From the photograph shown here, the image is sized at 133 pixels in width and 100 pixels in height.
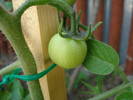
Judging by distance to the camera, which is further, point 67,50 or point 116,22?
point 116,22

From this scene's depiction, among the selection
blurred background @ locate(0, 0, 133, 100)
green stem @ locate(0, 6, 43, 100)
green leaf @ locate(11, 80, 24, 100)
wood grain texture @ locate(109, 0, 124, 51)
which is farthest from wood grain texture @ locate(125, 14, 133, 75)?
green stem @ locate(0, 6, 43, 100)

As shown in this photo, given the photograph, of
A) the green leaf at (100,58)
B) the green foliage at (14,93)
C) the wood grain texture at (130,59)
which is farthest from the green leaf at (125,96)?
the wood grain texture at (130,59)

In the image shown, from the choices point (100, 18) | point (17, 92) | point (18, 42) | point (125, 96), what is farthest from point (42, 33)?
point (100, 18)

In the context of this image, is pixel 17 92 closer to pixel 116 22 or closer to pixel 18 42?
pixel 18 42

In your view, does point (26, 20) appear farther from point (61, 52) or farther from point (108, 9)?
point (108, 9)

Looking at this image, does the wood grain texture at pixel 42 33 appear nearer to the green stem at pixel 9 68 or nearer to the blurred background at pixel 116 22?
the green stem at pixel 9 68

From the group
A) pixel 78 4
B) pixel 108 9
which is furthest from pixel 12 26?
pixel 108 9
